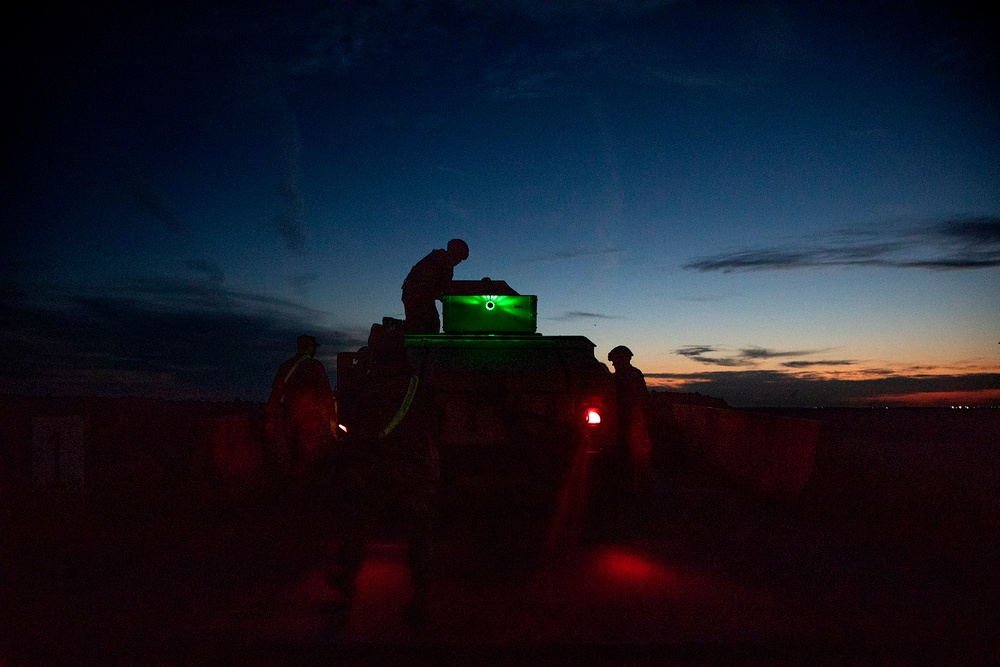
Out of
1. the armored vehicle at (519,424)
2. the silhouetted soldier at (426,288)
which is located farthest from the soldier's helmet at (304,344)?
the silhouetted soldier at (426,288)

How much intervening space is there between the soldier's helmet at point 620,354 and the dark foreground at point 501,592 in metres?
2.33

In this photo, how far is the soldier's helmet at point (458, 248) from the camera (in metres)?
12.2

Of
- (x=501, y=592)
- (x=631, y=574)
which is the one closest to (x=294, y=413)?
(x=501, y=592)

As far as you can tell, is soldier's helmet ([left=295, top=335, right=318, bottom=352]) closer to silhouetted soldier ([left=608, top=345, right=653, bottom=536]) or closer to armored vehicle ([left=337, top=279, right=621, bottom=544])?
armored vehicle ([left=337, top=279, right=621, bottom=544])

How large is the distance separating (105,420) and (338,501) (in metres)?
20.3

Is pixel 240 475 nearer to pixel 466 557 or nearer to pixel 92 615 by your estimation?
pixel 466 557

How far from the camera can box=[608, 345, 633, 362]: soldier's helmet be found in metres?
10.9

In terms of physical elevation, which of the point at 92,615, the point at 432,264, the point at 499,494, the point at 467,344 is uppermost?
the point at 432,264

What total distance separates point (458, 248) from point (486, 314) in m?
1.19

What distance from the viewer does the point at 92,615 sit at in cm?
544

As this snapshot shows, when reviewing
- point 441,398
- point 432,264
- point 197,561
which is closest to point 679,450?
point 432,264

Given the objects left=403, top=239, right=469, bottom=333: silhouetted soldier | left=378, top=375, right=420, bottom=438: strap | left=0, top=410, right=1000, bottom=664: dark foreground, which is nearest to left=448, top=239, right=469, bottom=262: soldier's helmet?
left=403, top=239, right=469, bottom=333: silhouetted soldier

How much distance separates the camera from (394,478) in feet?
18.7

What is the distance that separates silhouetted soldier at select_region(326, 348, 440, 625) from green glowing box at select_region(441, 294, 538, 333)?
5.66 m
